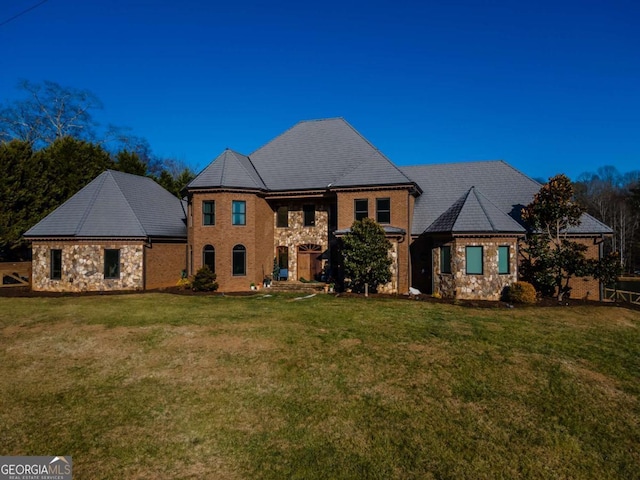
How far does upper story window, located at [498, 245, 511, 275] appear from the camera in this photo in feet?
63.9

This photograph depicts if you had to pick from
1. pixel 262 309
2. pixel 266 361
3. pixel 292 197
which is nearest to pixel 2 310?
pixel 262 309

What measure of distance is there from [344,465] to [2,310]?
17888 millimetres

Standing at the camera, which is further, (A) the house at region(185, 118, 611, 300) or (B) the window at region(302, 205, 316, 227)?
(B) the window at region(302, 205, 316, 227)

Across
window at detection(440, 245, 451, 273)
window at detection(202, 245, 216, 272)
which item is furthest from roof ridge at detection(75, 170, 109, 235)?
window at detection(440, 245, 451, 273)

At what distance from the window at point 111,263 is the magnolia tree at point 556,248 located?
23347mm

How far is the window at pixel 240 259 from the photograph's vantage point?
2292cm

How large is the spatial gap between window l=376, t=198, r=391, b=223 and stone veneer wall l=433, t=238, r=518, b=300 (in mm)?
4187

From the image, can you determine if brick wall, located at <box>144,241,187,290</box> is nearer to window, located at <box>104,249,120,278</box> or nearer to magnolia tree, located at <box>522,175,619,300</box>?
window, located at <box>104,249,120,278</box>

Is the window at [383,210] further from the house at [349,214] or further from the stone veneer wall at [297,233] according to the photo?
the stone veneer wall at [297,233]

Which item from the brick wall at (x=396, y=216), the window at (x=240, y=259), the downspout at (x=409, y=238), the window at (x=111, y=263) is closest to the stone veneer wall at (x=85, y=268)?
the window at (x=111, y=263)

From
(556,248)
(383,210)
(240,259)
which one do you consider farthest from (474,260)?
→ (240,259)

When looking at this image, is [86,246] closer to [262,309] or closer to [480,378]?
[262,309]

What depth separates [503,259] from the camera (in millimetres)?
19484

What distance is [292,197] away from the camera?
969 inches
